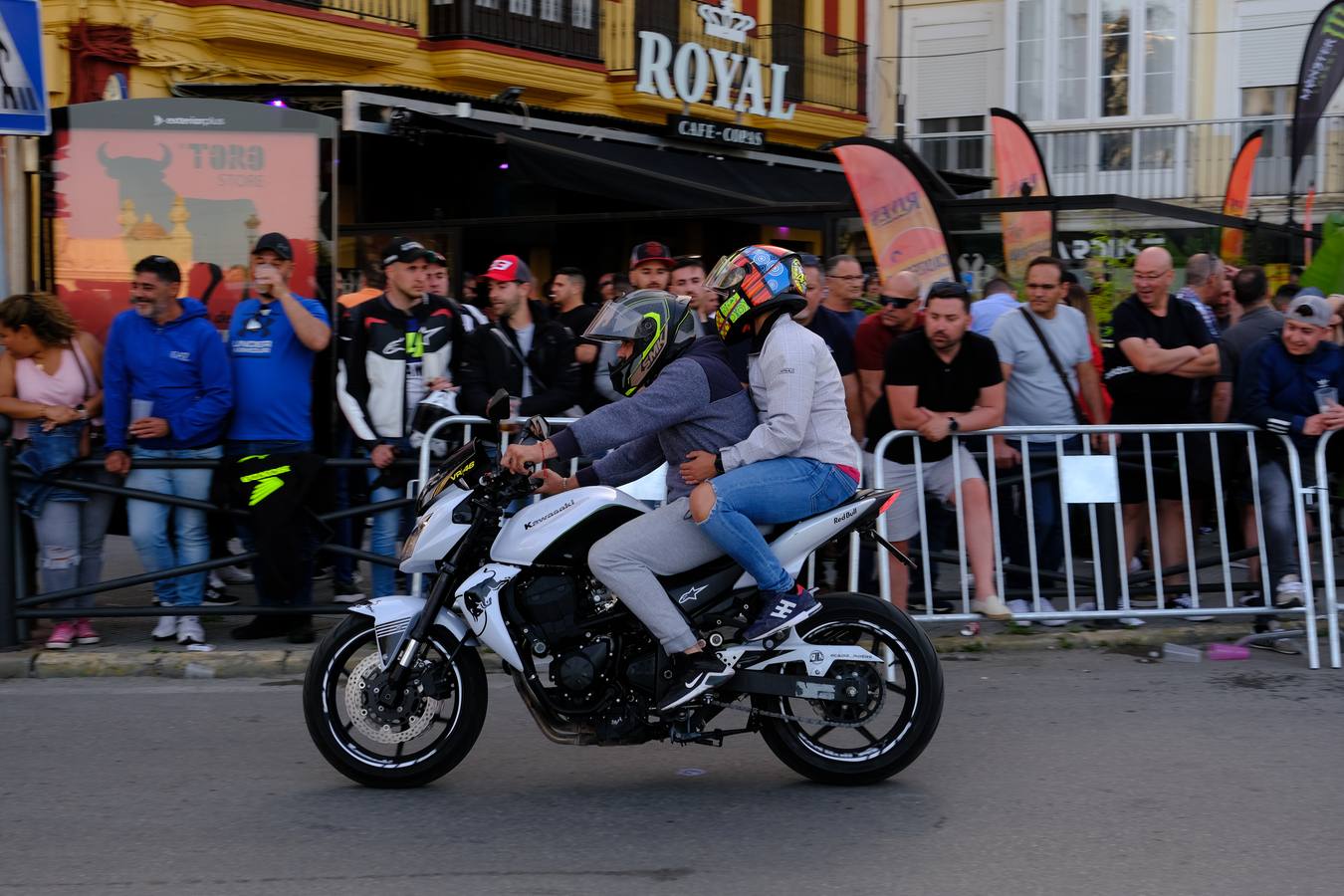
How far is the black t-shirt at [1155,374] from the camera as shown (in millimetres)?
8562

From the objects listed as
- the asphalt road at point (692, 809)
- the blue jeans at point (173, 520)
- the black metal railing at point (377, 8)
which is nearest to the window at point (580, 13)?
the black metal railing at point (377, 8)

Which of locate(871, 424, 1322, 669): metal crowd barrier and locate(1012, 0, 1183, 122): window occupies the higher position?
locate(1012, 0, 1183, 122): window

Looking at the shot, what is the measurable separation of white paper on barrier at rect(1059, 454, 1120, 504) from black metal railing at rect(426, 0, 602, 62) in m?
13.4

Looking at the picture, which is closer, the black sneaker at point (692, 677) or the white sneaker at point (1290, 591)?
the black sneaker at point (692, 677)

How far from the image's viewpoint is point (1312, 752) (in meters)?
5.88

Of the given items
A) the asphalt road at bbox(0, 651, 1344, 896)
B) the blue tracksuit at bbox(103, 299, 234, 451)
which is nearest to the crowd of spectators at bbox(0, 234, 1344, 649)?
the blue tracksuit at bbox(103, 299, 234, 451)

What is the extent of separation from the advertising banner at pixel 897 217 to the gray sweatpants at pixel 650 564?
21.3 ft

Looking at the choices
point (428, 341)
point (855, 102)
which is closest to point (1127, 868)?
point (428, 341)

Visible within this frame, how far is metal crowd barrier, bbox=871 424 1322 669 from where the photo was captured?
7.73 m

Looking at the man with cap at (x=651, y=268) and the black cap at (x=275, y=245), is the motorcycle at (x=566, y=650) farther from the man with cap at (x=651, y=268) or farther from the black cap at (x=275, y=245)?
the man with cap at (x=651, y=268)

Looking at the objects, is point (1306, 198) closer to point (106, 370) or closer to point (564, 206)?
point (564, 206)

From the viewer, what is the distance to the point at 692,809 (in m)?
5.24

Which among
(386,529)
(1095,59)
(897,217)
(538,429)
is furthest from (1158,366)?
(1095,59)

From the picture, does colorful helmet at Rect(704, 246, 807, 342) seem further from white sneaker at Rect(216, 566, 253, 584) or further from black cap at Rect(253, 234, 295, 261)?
white sneaker at Rect(216, 566, 253, 584)
